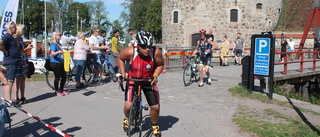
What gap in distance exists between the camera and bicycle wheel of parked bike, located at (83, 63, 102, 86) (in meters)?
10.7

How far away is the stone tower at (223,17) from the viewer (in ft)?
107

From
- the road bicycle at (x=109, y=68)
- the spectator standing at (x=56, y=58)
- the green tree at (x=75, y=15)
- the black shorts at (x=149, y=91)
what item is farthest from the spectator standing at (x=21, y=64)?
the green tree at (x=75, y=15)

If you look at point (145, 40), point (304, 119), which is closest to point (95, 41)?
point (145, 40)

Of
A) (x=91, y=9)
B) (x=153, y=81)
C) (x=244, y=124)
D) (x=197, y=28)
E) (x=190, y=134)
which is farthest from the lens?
(x=91, y=9)

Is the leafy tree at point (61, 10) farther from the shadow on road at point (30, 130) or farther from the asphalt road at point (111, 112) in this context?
the shadow on road at point (30, 130)

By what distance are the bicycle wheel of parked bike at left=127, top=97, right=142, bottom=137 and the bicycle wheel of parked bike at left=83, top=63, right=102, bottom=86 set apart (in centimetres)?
579

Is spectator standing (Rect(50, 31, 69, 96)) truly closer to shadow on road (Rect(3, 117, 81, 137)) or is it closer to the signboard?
shadow on road (Rect(3, 117, 81, 137))

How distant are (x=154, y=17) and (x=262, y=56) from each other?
6175 cm

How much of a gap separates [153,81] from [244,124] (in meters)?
2.16

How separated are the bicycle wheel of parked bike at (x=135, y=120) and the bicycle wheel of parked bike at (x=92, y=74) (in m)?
5.79

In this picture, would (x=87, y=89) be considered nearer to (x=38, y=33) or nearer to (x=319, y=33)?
(x=319, y=33)

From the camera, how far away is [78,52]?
10047 mm

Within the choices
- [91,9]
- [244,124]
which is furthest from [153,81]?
[91,9]

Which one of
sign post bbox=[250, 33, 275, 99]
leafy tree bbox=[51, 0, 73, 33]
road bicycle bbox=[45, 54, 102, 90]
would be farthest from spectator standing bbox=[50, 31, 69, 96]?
leafy tree bbox=[51, 0, 73, 33]
